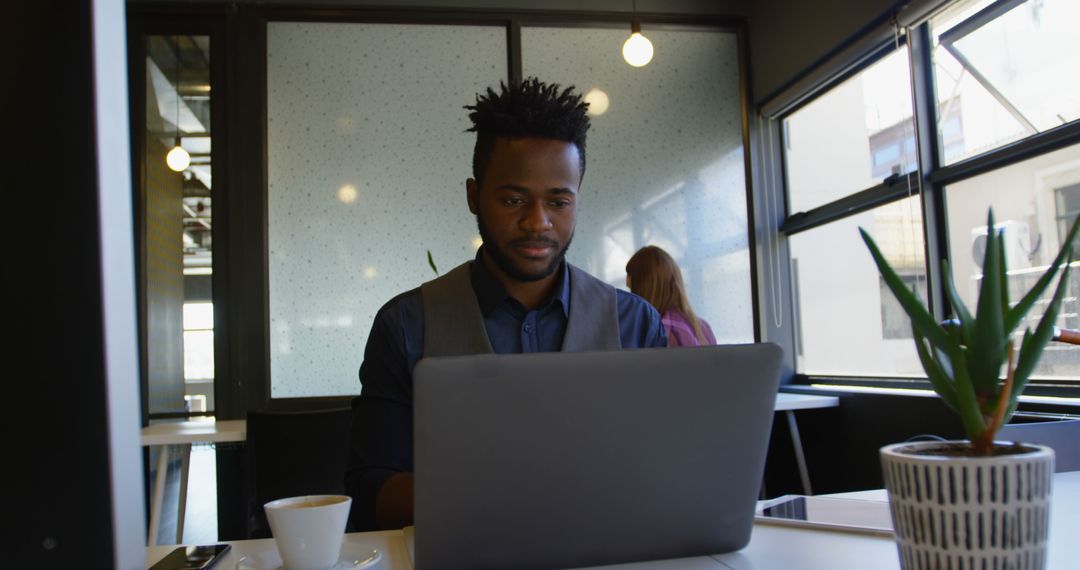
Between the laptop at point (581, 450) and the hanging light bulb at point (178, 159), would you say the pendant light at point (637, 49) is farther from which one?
the laptop at point (581, 450)

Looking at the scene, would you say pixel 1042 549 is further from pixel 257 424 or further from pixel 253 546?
pixel 257 424

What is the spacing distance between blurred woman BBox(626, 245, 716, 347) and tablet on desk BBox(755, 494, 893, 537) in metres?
2.05

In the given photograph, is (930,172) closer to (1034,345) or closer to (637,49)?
(637,49)

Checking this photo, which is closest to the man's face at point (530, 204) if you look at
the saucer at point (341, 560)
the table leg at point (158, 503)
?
the saucer at point (341, 560)

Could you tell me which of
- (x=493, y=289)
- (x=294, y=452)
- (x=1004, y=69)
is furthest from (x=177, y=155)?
(x=1004, y=69)

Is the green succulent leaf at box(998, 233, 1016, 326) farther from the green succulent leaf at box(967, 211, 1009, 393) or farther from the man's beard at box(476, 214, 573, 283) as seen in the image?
the man's beard at box(476, 214, 573, 283)

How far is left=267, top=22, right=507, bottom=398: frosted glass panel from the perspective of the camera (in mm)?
4047

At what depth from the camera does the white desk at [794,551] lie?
2.75 ft

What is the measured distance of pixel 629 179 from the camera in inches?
172

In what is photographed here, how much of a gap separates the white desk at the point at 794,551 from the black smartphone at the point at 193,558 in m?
0.01

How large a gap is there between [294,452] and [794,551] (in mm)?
1890

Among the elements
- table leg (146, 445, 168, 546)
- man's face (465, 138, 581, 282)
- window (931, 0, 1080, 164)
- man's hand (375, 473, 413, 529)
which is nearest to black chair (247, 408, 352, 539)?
table leg (146, 445, 168, 546)

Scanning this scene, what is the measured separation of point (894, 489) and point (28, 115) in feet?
2.09

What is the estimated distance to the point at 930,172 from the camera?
3234 mm
